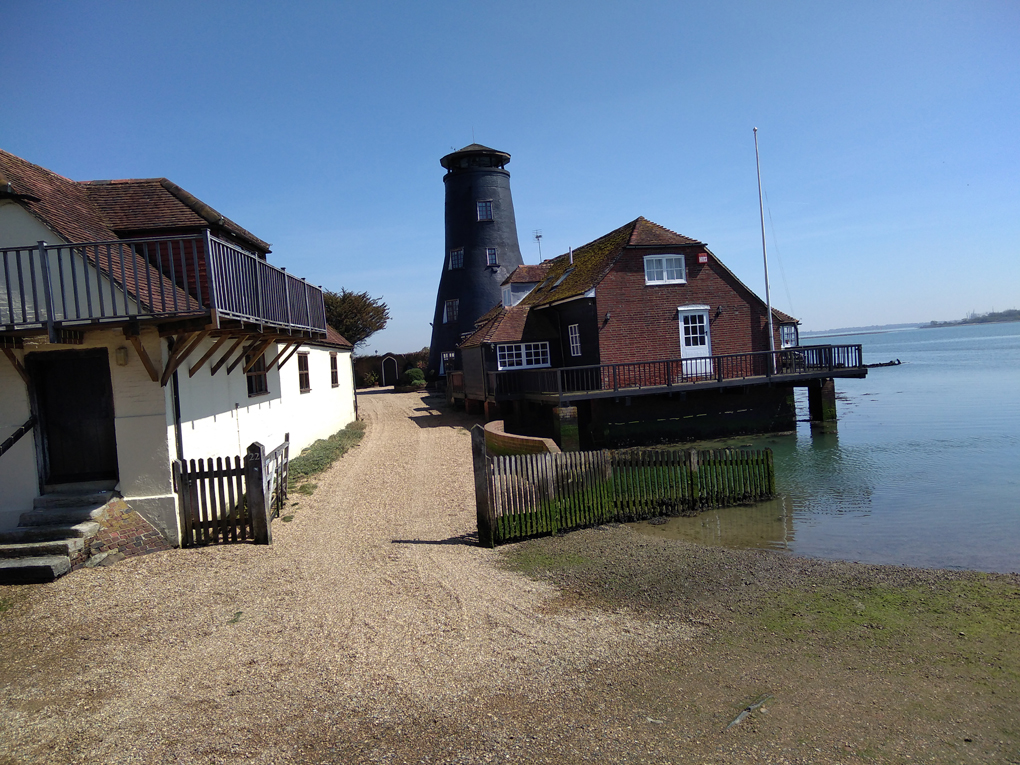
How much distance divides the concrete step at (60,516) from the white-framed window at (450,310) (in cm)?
3753

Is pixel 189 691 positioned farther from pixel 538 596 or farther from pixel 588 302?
pixel 588 302

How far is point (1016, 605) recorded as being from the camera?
285 inches

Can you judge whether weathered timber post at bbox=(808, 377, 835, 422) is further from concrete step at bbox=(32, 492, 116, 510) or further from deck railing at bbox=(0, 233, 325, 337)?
concrete step at bbox=(32, 492, 116, 510)

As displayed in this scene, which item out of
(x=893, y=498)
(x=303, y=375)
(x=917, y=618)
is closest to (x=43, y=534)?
A: (x=917, y=618)

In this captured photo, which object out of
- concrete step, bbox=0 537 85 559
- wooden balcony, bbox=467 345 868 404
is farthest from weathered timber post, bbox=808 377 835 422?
concrete step, bbox=0 537 85 559

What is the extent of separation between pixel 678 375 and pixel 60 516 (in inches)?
810

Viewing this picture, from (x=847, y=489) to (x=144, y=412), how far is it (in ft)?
47.1

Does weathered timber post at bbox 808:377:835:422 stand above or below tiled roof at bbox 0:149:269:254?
below

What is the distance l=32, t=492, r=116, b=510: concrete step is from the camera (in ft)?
29.4

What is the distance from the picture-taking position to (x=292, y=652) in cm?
603

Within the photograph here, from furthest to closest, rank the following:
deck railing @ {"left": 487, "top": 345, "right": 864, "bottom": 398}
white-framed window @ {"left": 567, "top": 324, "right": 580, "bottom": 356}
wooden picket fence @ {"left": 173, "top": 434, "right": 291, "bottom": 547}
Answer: white-framed window @ {"left": 567, "top": 324, "right": 580, "bottom": 356} < deck railing @ {"left": 487, "top": 345, "right": 864, "bottom": 398} < wooden picket fence @ {"left": 173, "top": 434, "right": 291, "bottom": 547}

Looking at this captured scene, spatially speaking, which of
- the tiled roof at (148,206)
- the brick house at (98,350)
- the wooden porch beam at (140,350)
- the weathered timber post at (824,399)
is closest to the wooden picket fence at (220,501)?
the brick house at (98,350)

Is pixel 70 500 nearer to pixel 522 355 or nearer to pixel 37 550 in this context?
pixel 37 550

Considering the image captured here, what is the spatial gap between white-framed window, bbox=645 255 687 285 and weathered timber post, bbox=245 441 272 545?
760 inches
